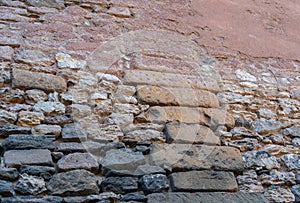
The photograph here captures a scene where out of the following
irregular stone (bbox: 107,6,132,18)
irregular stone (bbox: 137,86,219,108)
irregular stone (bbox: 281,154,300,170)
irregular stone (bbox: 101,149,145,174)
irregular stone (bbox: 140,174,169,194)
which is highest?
irregular stone (bbox: 107,6,132,18)

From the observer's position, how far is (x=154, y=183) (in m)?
2.25

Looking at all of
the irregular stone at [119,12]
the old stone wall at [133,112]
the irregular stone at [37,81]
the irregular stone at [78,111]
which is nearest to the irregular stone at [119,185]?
the old stone wall at [133,112]

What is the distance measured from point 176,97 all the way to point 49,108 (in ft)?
2.59

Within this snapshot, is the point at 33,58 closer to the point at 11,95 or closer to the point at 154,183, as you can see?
the point at 11,95

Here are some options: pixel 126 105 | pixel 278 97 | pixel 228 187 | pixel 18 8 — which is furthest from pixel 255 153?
pixel 18 8

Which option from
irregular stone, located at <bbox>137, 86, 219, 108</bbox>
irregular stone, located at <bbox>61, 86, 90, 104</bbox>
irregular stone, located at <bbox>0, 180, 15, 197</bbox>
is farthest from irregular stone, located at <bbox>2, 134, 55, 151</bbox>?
irregular stone, located at <bbox>137, 86, 219, 108</bbox>

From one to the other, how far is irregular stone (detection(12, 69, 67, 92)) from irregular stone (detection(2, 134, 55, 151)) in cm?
35

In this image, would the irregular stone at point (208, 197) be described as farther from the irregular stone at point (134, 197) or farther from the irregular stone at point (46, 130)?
the irregular stone at point (46, 130)

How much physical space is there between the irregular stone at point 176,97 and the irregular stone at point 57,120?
0.48 meters

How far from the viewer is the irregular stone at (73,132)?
2337mm

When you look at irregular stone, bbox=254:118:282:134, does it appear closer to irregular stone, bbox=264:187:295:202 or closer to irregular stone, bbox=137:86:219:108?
irregular stone, bbox=137:86:219:108

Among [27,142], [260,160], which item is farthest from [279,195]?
[27,142]

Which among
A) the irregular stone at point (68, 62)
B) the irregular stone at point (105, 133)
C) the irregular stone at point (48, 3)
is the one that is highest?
the irregular stone at point (48, 3)

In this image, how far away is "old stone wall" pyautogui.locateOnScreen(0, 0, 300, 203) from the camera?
7.27 ft
